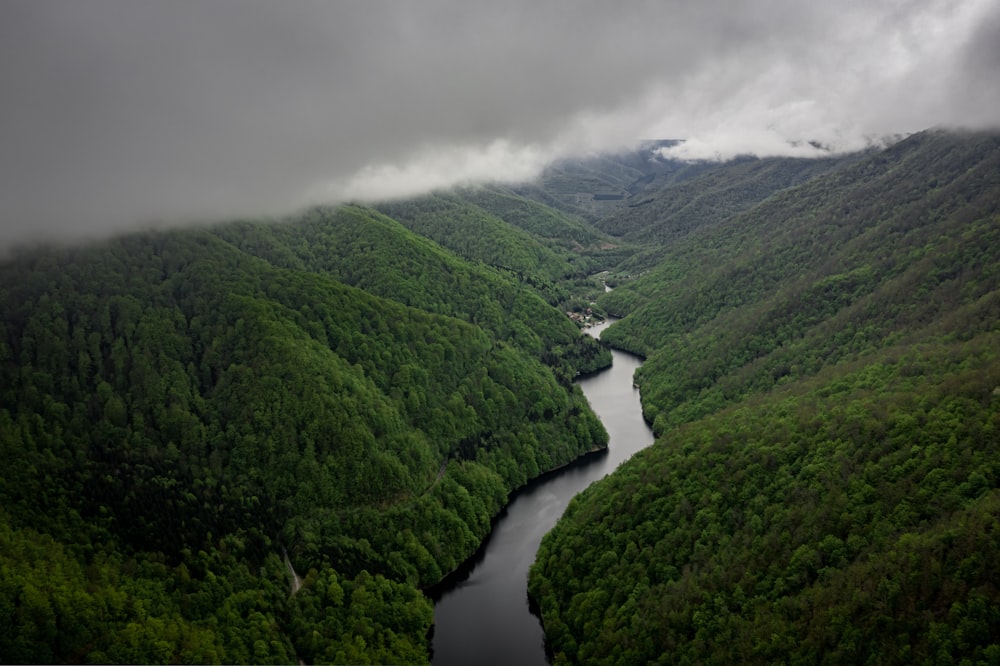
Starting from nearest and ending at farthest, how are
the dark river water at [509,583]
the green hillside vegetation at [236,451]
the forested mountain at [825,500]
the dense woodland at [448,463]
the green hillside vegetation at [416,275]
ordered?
1. the forested mountain at [825,500]
2. the dense woodland at [448,463]
3. the green hillside vegetation at [236,451]
4. the dark river water at [509,583]
5. the green hillside vegetation at [416,275]

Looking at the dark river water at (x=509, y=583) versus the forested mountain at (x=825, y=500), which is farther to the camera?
the dark river water at (x=509, y=583)

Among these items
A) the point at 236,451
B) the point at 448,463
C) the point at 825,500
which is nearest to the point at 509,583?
the point at 448,463

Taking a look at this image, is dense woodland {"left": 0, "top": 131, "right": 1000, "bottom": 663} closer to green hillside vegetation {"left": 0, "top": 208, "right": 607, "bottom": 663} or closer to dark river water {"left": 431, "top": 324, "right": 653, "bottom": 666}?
green hillside vegetation {"left": 0, "top": 208, "right": 607, "bottom": 663}

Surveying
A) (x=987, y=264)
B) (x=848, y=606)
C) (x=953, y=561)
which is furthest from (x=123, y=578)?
(x=987, y=264)

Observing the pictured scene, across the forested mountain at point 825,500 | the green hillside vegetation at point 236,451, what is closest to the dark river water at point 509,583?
the green hillside vegetation at point 236,451

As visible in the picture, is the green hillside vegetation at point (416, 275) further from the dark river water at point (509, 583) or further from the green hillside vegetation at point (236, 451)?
the dark river water at point (509, 583)
